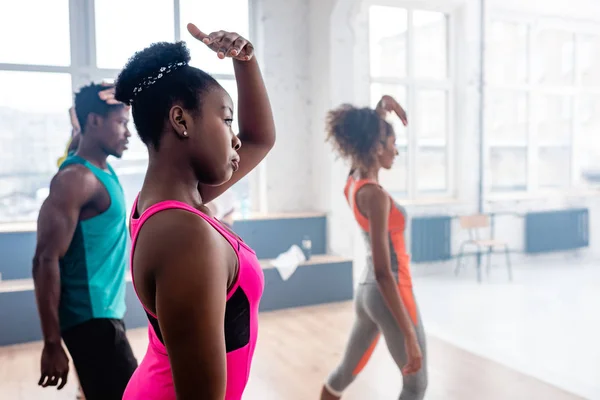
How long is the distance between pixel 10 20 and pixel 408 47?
3.92 metres

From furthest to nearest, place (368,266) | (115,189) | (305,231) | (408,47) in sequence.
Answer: (408,47)
(305,231)
(368,266)
(115,189)

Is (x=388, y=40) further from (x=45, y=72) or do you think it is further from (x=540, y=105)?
(x=45, y=72)

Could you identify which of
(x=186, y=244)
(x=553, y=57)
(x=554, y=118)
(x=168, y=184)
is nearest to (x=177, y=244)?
(x=186, y=244)

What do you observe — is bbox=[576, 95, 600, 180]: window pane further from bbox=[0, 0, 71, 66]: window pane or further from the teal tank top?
the teal tank top

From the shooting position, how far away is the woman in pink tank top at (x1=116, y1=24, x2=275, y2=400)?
0.65 metres

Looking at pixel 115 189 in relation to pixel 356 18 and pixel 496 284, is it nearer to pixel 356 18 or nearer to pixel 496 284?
pixel 356 18

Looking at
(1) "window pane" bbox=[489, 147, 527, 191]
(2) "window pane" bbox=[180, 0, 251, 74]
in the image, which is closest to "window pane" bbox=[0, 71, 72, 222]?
(2) "window pane" bbox=[180, 0, 251, 74]

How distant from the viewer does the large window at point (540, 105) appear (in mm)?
6633

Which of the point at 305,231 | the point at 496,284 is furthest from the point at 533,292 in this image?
the point at 305,231

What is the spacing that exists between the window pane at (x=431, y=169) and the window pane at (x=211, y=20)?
8.21 ft

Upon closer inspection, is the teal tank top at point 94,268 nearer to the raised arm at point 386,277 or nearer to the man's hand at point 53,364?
the man's hand at point 53,364

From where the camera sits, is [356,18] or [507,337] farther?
[356,18]

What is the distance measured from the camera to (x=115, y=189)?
1.71 meters

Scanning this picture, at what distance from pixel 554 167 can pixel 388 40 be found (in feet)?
9.70
